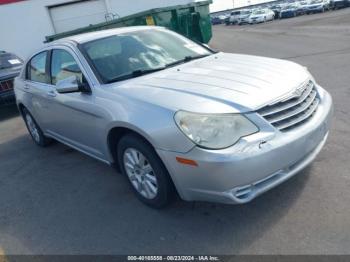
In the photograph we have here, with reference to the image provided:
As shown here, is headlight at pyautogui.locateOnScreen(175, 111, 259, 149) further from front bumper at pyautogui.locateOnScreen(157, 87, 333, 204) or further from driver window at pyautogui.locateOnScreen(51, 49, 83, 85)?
driver window at pyautogui.locateOnScreen(51, 49, 83, 85)

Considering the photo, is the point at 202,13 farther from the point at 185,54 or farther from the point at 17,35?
the point at 185,54

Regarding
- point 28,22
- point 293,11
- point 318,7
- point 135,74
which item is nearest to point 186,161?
point 135,74

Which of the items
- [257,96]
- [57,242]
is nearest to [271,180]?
[257,96]

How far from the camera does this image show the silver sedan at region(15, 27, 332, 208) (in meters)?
2.73

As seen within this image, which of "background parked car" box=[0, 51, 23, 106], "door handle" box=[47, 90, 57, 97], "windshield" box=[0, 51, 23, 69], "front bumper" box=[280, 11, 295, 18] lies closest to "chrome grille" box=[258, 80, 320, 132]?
"door handle" box=[47, 90, 57, 97]

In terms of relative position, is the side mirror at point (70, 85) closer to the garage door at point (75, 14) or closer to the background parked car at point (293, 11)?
the garage door at point (75, 14)

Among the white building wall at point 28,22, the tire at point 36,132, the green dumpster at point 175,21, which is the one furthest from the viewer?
the white building wall at point 28,22

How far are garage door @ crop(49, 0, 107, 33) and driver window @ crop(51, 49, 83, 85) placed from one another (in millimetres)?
12192

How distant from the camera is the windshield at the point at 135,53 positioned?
379cm

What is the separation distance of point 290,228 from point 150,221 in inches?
48.4

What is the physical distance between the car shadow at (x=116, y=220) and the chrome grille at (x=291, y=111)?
75 centimetres

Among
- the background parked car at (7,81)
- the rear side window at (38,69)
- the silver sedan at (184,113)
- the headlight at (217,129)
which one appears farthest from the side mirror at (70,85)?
the background parked car at (7,81)

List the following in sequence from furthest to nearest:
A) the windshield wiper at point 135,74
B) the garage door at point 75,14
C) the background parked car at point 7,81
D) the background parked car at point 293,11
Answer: the background parked car at point 293,11 < the garage door at point 75,14 < the background parked car at point 7,81 < the windshield wiper at point 135,74

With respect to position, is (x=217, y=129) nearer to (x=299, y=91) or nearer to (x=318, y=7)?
(x=299, y=91)
